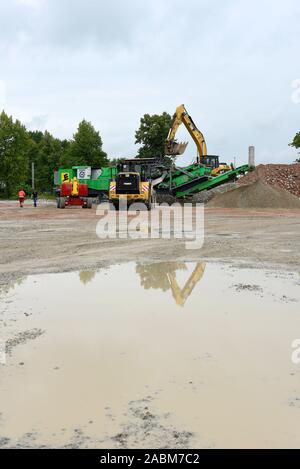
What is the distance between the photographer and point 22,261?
9883mm

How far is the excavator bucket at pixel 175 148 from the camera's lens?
113ft

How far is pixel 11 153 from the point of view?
64625 mm

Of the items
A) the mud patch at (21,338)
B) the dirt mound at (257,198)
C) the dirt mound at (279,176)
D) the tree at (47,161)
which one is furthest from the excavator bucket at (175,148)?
the tree at (47,161)

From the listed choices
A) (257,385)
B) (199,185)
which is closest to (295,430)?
(257,385)

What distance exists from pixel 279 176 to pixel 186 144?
8.84 m

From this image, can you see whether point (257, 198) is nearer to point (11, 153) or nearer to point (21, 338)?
point (21, 338)

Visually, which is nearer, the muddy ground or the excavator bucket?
the muddy ground

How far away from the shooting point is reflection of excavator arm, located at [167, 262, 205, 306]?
Result: 678 cm

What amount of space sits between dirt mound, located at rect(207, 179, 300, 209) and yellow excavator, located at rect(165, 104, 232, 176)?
11.2ft

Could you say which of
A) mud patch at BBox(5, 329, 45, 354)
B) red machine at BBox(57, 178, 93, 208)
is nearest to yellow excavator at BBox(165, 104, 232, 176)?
red machine at BBox(57, 178, 93, 208)

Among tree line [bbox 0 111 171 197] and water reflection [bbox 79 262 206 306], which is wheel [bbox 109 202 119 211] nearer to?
water reflection [bbox 79 262 206 306]

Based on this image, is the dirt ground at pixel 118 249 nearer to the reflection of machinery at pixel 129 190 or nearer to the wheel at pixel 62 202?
the reflection of machinery at pixel 129 190

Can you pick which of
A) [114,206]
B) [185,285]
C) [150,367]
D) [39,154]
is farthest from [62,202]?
[39,154]
